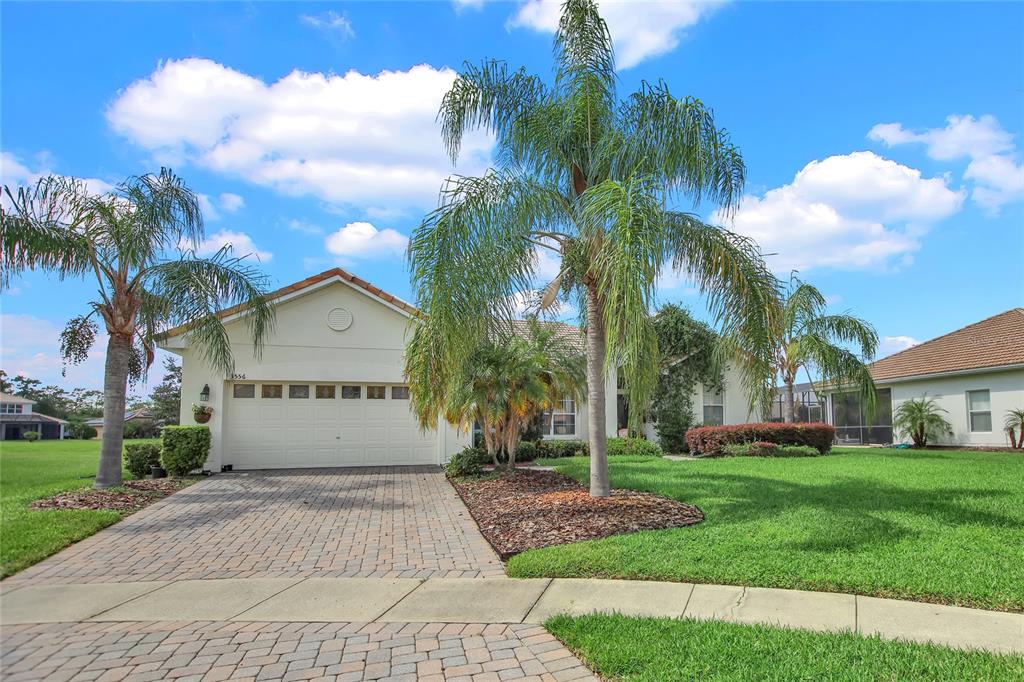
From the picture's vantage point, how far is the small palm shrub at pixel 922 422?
20281 millimetres

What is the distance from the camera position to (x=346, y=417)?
16312 mm

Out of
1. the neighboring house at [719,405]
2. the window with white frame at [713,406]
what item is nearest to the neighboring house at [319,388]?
the neighboring house at [719,405]

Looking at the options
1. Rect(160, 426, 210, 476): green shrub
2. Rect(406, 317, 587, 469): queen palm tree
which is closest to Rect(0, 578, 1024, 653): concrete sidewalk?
Rect(406, 317, 587, 469): queen palm tree

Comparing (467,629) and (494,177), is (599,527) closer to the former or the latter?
(467,629)

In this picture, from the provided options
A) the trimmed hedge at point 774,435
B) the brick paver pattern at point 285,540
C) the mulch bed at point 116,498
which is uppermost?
the trimmed hedge at point 774,435

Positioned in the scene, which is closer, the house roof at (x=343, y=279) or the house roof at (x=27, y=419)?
the house roof at (x=343, y=279)

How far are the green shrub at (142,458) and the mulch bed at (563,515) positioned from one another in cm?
840

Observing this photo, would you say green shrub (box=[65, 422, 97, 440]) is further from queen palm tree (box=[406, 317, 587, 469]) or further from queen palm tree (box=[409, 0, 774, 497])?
queen palm tree (box=[409, 0, 774, 497])

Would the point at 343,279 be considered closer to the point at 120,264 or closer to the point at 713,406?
the point at 120,264

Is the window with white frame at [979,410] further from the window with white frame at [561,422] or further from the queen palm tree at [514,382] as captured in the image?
the queen palm tree at [514,382]

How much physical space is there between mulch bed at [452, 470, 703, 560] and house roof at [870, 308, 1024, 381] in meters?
15.8

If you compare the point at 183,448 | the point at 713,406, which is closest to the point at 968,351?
the point at 713,406

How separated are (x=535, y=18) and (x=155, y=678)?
31.1 ft

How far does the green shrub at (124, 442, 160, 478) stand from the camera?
547 inches
